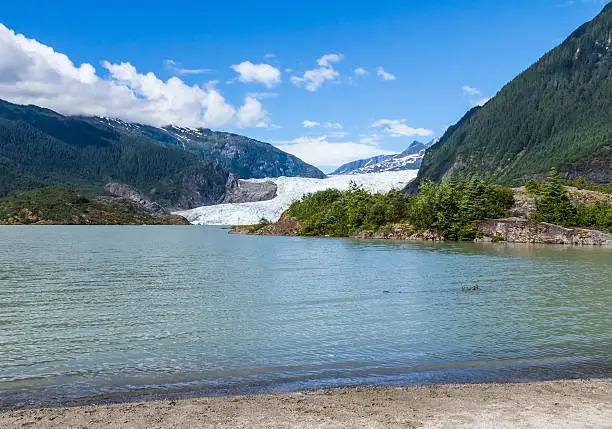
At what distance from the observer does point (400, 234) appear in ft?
337

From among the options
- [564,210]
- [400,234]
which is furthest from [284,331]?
[564,210]

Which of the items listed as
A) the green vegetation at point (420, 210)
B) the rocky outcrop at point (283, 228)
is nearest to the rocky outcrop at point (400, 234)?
the green vegetation at point (420, 210)

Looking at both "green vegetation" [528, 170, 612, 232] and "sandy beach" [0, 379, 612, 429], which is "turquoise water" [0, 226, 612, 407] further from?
"green vegetation" [528, 170, 612, 232]

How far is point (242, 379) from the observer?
13859 millimetres

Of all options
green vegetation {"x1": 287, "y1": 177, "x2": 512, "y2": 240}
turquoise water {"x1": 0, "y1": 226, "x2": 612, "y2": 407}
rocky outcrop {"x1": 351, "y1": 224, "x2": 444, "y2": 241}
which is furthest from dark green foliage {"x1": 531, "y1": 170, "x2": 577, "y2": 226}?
turquoise water {"x1": 0, "y1": 226, "x2": 612, "y2": 407}

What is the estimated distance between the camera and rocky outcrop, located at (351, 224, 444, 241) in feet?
323

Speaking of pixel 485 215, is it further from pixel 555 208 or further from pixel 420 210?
pixel 420 210

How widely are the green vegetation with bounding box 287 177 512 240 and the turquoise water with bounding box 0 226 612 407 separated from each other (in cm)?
6120

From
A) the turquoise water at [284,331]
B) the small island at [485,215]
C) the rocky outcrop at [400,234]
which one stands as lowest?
the turquoise water at [284,331]

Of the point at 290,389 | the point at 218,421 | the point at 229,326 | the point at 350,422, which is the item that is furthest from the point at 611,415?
the point at 229,326

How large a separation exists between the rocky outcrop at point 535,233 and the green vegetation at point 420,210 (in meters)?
3.27

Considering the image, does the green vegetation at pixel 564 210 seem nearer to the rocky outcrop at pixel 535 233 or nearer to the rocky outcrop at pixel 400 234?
the rocky outcrop at pixel 535 233

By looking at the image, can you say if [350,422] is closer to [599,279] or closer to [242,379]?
[242,379]

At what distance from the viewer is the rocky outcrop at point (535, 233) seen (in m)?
83.1
